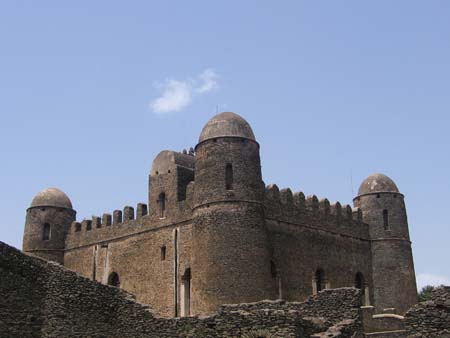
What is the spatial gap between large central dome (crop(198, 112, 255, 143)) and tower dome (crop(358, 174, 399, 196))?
9.62 meters

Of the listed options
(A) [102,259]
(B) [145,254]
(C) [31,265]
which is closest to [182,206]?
(B) [145,254]

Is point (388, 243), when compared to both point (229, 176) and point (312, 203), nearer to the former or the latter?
point (312, 203)

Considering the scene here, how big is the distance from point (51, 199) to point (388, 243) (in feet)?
56.0

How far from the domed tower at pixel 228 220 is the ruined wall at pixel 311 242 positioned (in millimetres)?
2496

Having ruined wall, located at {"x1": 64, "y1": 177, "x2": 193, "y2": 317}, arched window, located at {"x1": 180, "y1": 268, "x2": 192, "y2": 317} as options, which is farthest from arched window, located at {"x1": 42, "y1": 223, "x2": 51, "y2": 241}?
arched window, located at {"x1": 180, "y1": 268, "x2": 192, "y2": 317}

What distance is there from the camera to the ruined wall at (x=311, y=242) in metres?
27.1

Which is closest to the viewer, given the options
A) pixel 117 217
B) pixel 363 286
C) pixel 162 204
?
pixel 162 204

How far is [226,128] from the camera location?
1004 inches

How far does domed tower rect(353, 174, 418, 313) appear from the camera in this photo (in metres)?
31.4

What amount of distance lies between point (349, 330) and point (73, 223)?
74.7 feet

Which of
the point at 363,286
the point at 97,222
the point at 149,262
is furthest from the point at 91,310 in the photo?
the point at 363,286

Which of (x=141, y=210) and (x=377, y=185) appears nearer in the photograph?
(x=141, y=210)

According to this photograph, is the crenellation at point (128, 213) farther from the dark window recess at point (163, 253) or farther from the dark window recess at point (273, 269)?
the dark window recess at point (273, 269)

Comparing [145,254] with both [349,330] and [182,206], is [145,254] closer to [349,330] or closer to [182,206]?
[182,206]
